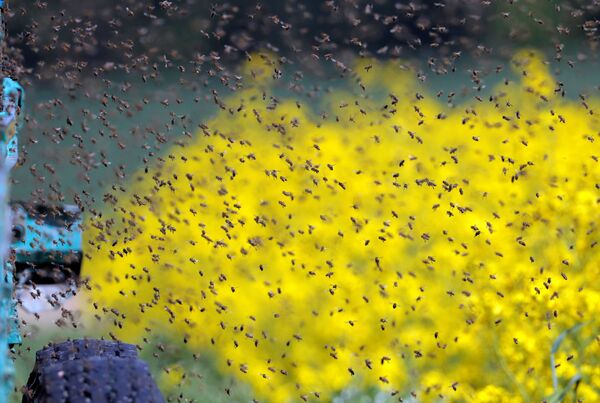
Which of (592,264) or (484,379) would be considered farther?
(484,379)

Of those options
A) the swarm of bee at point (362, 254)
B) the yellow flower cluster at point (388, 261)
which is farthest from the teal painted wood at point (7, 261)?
the yellow flower cluster at point (388, 261)

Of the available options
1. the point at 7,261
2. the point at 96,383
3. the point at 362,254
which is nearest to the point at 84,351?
the point at 7,261

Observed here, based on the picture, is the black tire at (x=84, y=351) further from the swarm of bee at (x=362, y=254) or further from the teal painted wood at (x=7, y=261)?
the swarm of bee at (x=362, y=254)

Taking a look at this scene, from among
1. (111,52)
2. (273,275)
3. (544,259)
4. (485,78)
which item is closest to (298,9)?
(111,52)

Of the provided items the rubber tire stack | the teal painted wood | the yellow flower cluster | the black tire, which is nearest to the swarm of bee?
the yellow flower cluster

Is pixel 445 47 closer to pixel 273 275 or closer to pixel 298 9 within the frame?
pixel 298 9

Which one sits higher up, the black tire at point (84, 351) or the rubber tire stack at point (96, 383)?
the rubber tire stack at point (96, 383)

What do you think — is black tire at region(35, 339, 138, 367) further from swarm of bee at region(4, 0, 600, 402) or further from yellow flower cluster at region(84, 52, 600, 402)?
yellow flower cluster at region(84, 52, 600, 402)

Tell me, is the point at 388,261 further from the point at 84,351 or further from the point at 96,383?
the point at 96,383
